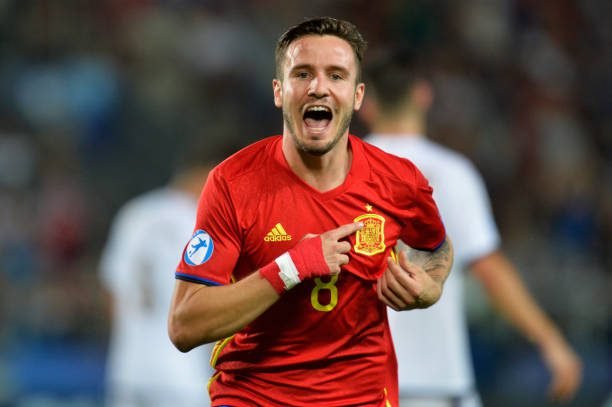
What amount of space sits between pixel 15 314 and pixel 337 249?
6892mm

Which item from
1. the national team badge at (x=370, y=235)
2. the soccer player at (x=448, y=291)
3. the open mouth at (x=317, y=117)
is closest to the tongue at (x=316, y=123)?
the open mouth at (x=317, y=117)

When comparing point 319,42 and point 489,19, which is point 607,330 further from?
point 319,42

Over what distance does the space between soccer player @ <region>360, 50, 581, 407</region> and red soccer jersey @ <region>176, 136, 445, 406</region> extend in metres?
1.44

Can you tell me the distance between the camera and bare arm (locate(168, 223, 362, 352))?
327cm

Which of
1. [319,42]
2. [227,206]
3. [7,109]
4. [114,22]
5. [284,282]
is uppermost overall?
[114,22]

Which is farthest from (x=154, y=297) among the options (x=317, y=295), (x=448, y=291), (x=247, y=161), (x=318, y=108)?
(x=318, y=108)

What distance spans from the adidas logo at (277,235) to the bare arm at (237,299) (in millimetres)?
132

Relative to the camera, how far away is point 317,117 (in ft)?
11.6

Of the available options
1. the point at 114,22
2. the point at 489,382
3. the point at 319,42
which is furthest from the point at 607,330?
the point at 319,42

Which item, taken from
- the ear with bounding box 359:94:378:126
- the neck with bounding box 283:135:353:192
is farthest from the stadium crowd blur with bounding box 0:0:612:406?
the neck with bounding box 283:135:353:192

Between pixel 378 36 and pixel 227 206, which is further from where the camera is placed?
pixel 378 36

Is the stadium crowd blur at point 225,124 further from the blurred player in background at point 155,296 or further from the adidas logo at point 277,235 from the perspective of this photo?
the adidas logo at point 277,235

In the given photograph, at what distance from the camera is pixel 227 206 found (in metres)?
3.44

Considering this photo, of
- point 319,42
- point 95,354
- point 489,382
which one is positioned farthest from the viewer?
point 95,354
